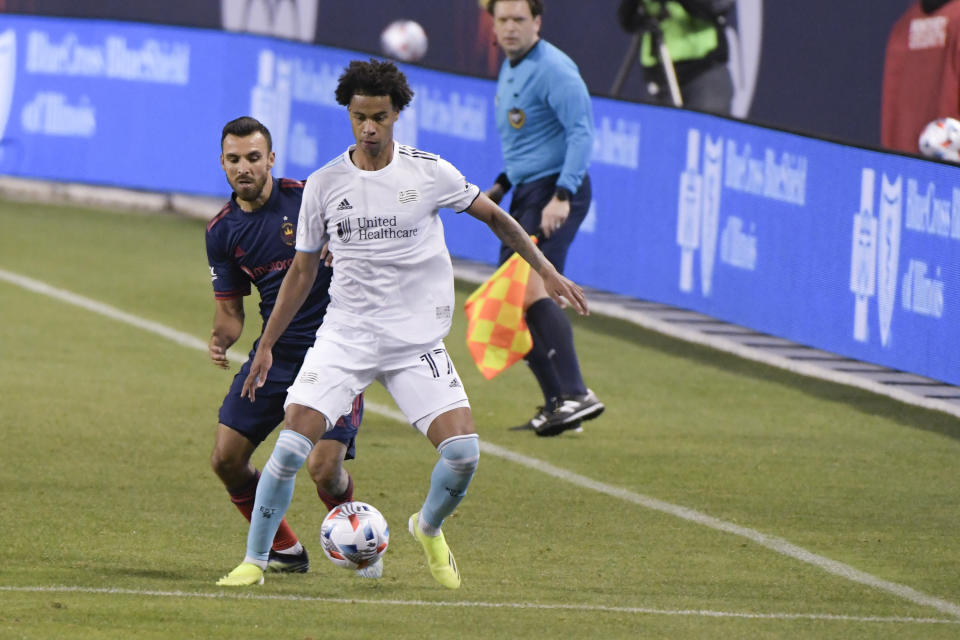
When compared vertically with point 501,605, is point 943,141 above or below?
above

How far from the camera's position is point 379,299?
699 cm

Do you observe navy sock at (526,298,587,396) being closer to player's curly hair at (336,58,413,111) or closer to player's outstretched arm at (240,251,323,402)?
player's outstretched arm at (240,251,323,402)

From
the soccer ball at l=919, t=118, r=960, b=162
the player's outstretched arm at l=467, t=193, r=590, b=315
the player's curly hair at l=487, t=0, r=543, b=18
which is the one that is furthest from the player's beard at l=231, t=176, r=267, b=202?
the soccer ball at l=919, t=118, r=960, b=162

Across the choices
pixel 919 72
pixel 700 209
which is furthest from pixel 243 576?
pixel 919 72

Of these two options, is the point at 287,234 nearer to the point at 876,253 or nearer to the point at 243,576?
the point at 243,576

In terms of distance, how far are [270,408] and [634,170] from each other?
809cm

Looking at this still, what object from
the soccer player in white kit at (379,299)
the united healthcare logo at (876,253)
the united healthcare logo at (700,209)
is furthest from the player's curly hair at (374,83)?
the united healthcare logo at (700,209)

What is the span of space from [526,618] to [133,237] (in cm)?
1243

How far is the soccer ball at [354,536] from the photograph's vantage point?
6984 mm

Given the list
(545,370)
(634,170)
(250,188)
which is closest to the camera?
(250,188)

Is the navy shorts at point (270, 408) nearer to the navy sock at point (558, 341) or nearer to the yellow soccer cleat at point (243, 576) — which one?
the yellow soccer cleat at point (243, 576)

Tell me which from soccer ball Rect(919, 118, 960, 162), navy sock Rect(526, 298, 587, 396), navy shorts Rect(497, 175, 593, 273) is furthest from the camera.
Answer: soccer ball Rect(919, 118, 960, 162)

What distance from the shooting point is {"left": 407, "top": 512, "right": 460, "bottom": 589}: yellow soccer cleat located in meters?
7.11

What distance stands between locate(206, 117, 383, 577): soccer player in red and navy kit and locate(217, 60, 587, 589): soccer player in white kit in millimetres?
276
